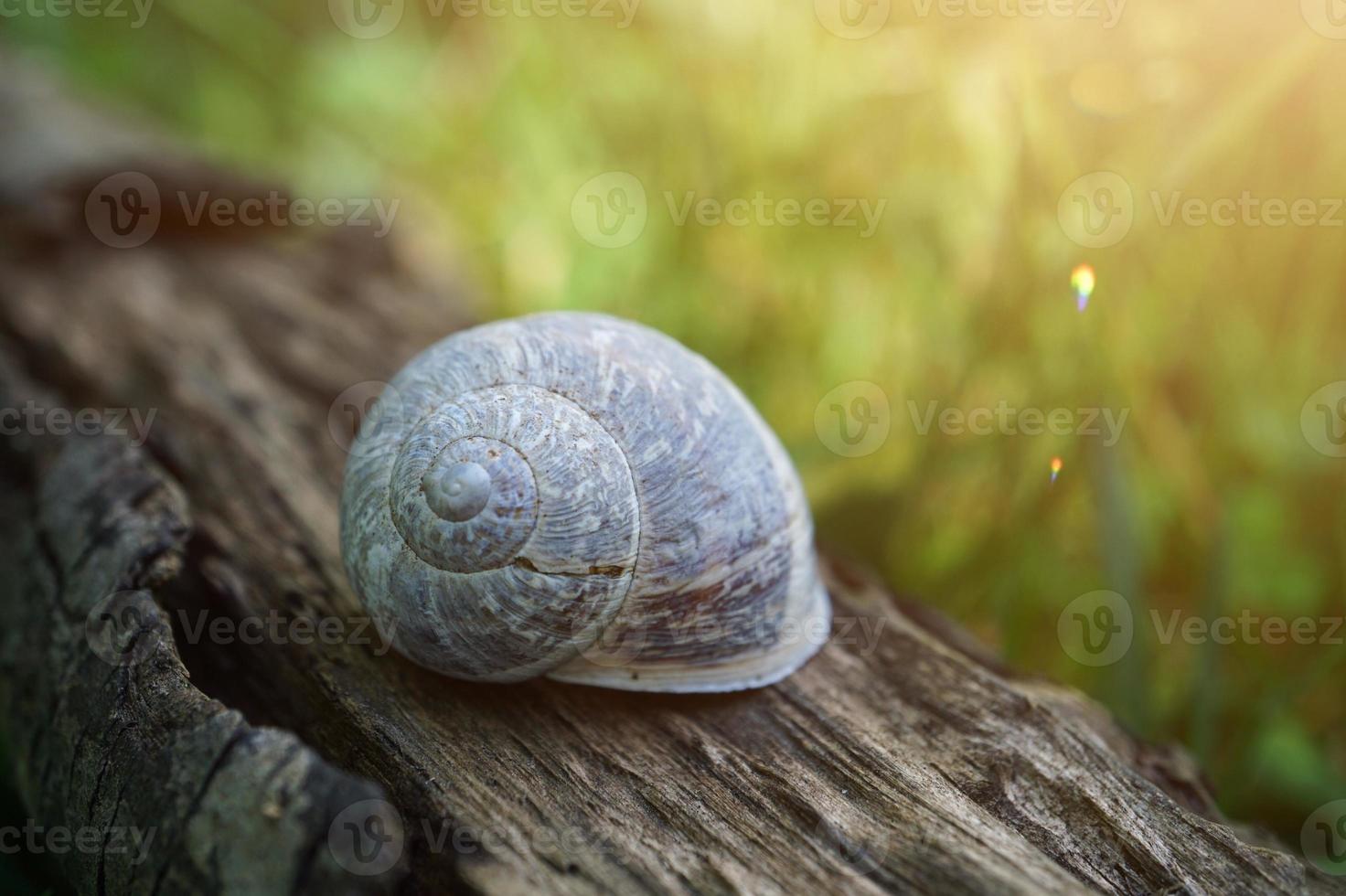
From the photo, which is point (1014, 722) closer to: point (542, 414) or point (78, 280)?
point (542, 414)

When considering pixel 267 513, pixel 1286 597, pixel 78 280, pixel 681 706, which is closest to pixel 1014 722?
pixel 681 706

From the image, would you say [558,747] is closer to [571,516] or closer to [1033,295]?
[571,516]

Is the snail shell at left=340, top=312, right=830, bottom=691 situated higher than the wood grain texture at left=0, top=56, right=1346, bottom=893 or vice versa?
the snail shell at left=340, top=312, right=830, bottom=691

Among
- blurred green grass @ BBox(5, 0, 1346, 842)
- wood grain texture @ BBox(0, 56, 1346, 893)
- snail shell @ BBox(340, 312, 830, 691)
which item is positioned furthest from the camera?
blurred green grass @ BBox(5, 0, 1346, 842)

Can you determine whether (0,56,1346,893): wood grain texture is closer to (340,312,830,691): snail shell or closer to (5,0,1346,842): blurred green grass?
(340,312,830,691): snail shell

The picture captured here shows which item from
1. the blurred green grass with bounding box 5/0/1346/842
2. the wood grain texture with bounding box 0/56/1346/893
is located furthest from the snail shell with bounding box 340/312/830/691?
the blurred green grass with bounding box 5/0/1346/842

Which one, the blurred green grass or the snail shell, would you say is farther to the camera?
the blurred green grass
